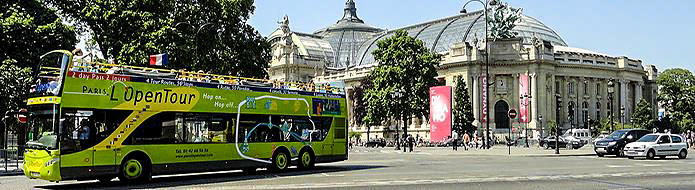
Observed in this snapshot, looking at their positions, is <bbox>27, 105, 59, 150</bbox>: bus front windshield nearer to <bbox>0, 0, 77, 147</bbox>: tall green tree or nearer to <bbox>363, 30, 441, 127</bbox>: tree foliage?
→ <bbox>0, 0, 77, 147</bbox>: tall green tree

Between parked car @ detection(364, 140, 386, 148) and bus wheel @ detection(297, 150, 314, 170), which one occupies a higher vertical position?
bus wheel @ detection(297, 150, 314, 170)

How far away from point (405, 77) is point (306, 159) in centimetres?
5450

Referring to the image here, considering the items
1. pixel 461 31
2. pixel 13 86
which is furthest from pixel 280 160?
pixel 461 31

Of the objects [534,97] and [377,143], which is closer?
[377,143]

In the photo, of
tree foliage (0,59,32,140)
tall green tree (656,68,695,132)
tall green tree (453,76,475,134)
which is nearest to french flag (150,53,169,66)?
tree foliage (0,59,32,140)

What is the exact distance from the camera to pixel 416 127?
101 metres

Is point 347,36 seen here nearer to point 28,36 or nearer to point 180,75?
point 28,36

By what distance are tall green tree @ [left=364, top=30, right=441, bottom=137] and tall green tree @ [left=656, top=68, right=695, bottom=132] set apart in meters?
39.3

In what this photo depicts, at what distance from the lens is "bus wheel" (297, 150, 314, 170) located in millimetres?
25312

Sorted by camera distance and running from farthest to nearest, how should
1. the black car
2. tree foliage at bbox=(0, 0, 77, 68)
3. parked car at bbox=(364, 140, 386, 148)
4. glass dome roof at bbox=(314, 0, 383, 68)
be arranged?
glass dome roof at bbox=(314, 0, 383, 68)
parked car at bbox=(364, 140, 386, 148)
tree foliage at bbox=(0, 0, 77, 68)
the black car

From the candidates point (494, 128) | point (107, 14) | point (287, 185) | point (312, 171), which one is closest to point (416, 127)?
point (494, 128)

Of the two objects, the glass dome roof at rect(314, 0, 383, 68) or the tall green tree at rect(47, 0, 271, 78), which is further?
the glass dome roof at rect(314, 0, 383, 68)

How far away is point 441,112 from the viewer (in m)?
63.4

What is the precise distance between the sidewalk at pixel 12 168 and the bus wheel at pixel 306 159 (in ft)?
38.7
